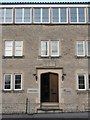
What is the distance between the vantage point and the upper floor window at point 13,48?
25.8m

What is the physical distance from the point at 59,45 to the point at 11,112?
7059 mm

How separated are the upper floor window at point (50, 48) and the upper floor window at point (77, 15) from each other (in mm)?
2524

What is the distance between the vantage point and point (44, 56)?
84.1 ft

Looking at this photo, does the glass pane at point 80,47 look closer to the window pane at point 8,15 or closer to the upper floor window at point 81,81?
the upper floor window at point 81,81

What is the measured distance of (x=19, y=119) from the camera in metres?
19.7

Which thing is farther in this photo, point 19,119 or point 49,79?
point 49,79

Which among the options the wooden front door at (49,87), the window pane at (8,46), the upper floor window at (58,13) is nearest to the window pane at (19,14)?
the window pane at (8,46)

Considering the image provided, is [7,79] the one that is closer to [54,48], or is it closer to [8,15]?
[54,48]

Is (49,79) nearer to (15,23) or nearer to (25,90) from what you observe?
(25,90)

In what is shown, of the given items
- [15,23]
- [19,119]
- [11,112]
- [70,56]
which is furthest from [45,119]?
[15,23]

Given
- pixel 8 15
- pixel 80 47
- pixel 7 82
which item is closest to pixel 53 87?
pixel 7 82

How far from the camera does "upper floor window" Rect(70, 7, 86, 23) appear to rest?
26.2 meters

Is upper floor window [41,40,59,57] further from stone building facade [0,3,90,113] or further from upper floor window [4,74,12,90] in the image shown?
upper floor window [4,74,12,90]

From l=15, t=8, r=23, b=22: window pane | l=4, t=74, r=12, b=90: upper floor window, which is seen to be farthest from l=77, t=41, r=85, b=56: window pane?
l=4, t=74, r=12, b=90: upper floor window
